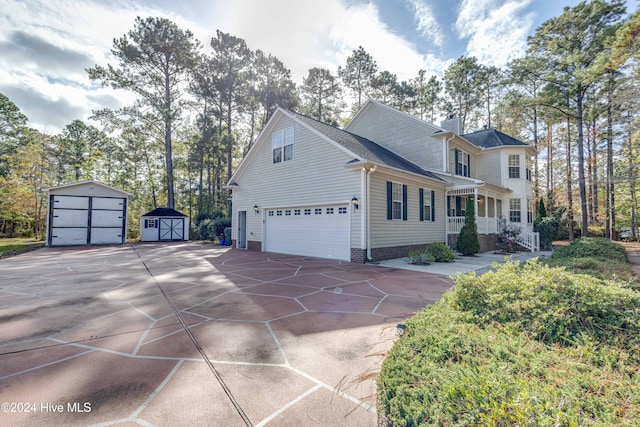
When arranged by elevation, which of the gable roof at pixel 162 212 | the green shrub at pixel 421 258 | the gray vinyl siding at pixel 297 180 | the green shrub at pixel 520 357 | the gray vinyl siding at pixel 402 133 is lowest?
the green shrub at pixel 421 258

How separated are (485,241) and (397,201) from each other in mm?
6259

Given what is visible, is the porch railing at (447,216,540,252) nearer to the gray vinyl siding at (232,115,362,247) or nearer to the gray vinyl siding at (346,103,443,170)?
the gray vinyl siding at (346,103,443,170)

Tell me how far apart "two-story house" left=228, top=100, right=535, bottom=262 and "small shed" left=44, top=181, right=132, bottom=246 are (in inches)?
336

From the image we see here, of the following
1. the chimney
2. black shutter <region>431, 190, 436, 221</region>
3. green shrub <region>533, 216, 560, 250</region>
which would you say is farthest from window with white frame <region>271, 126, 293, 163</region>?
green shrub <region>533, 216, 560, 250</region>

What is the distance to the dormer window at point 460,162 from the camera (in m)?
14.4

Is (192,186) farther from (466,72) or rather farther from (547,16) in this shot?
(547,16)

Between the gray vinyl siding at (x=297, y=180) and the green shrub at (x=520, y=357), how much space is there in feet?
22.4

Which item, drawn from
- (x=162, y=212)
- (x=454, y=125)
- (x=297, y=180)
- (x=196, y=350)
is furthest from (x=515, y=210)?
(x=162, y=212)

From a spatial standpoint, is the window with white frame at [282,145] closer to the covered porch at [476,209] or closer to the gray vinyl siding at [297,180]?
the gray vinyl siding at [297,180]

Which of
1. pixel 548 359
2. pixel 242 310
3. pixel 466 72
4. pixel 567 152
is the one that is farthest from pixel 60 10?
pixel 567 152

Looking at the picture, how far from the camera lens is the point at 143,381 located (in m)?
2.42

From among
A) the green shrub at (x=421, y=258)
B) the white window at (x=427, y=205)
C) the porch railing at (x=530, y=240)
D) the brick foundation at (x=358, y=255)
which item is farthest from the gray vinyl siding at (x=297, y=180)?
the porch railing at (x=530, y=240)

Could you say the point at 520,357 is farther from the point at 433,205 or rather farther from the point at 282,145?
the point at 282,145

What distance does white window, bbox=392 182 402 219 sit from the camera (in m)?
10.7
